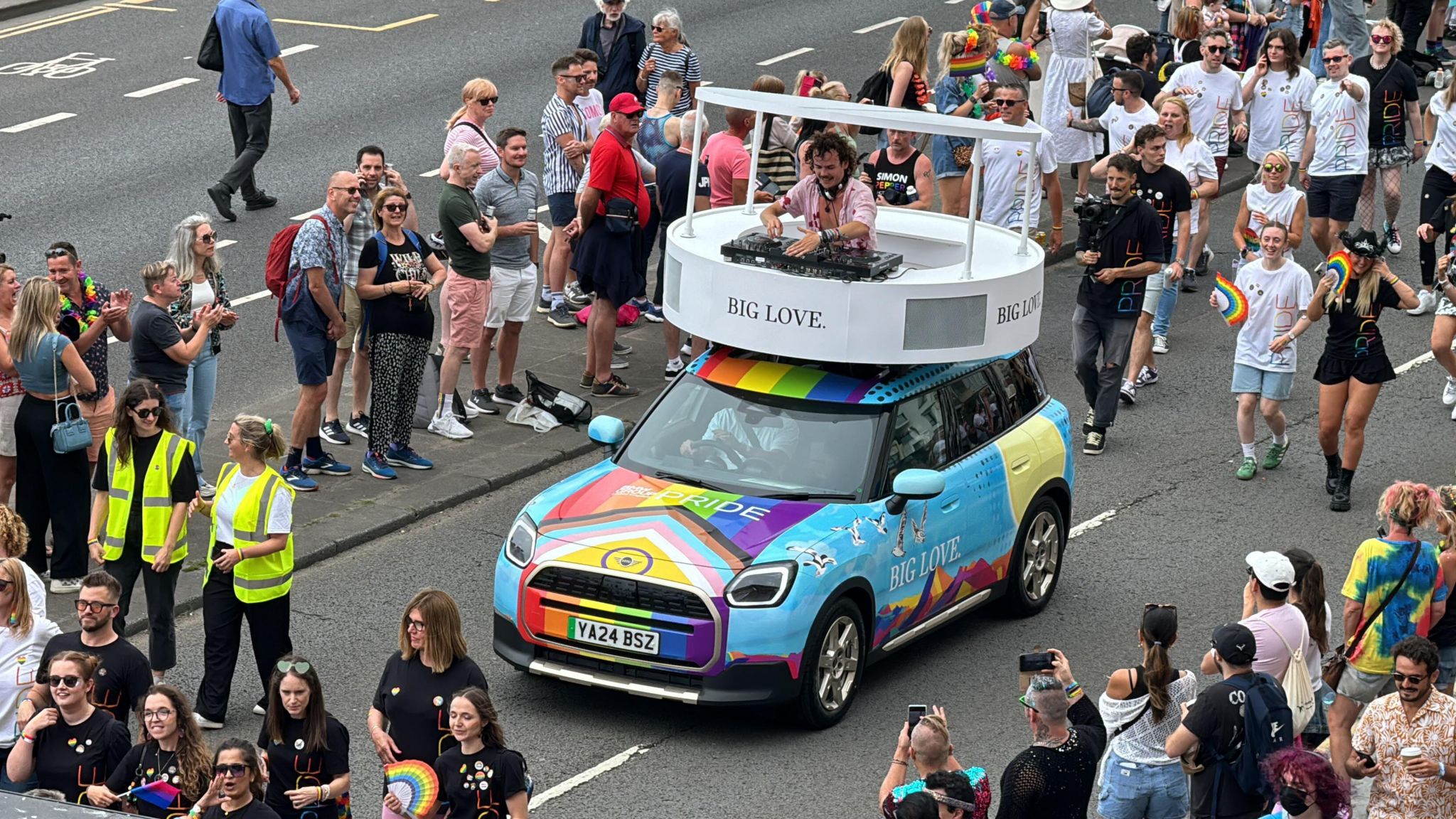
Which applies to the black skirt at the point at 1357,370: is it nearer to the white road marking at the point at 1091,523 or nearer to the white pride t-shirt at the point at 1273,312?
the white pride t-shirt at the point at 1273,312

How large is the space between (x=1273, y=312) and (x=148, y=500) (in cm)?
779

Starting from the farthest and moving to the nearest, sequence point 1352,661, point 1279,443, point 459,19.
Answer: point 459,19 → point 1279,443 → point 1352,661

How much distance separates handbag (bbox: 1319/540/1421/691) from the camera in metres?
9.77

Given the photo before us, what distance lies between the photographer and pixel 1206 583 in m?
12.5

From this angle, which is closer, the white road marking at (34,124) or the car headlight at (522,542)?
the car headlight at (522,542)

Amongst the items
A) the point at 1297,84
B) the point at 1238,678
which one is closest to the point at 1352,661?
the point at 1238,678

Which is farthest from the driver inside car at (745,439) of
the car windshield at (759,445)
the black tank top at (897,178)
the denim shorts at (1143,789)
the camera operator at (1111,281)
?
the black tank top at (897,178)

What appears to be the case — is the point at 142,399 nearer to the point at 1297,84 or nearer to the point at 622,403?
the point at 622,403

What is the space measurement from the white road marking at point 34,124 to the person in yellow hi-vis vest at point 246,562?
11297mm

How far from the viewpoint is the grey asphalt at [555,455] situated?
10.4 metres

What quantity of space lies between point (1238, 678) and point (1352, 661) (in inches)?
68.2

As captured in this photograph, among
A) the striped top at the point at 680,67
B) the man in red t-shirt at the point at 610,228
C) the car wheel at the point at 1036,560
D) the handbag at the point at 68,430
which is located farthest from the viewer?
the striped top at the point at 680,67

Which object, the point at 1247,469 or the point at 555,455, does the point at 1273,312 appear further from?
the point at 555,455

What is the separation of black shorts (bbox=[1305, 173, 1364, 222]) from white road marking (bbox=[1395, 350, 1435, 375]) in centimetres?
209
